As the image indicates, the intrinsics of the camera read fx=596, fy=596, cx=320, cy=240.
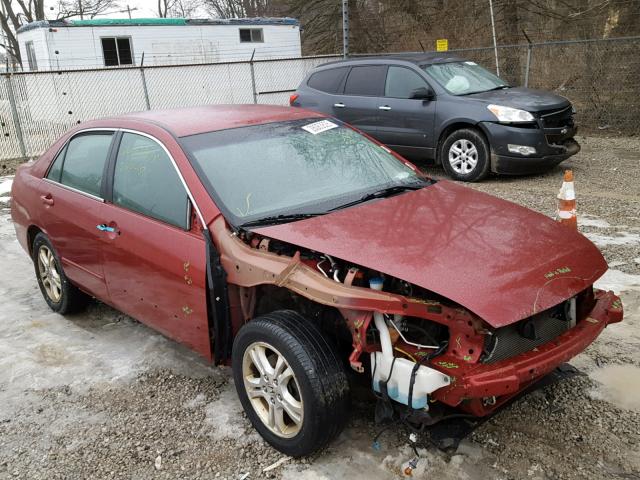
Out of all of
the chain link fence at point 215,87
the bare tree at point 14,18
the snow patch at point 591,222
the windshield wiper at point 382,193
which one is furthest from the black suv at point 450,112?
the bare tree at point 14,18

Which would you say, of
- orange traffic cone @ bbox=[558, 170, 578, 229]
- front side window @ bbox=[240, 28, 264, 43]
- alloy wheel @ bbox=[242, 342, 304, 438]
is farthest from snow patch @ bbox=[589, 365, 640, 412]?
front side window @ bbox=[240, 28, 264, 43]

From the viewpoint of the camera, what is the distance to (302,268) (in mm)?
2787

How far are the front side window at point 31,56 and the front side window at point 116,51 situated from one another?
2.32 meters

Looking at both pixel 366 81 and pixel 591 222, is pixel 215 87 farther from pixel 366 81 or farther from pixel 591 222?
pixel 591 222

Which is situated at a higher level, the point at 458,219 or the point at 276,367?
the point at 458,219

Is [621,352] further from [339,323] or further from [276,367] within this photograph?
[276,367]

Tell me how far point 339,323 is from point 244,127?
60.9 inches

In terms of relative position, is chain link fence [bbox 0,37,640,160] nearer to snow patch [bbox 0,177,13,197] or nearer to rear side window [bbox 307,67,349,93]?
snow patch [bbox 0,177,13,197]

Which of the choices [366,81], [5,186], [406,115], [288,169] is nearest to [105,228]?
[288,169]

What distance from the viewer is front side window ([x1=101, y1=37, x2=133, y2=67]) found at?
19.0m

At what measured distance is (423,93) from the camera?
8.83 m

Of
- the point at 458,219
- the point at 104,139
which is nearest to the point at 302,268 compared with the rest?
the point at 458,219

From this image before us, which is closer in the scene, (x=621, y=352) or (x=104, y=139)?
(x=621, y=352)

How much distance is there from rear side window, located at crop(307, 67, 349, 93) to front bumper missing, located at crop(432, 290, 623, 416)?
7.73 meters
